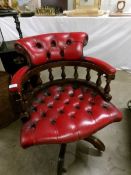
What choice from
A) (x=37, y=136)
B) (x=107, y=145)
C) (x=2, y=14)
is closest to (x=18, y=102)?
(x=37, y=136)

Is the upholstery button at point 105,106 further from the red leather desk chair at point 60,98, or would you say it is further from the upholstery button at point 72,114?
the upholstery button at point 72,114

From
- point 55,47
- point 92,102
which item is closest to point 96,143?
point 92,102

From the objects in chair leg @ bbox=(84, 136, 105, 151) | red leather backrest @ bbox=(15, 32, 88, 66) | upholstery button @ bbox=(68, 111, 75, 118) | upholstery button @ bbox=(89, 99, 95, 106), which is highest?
red leather backrest @ bbox=(15, 32, 88, 66)

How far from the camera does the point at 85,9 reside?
1873mm

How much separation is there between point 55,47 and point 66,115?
0.47 metres

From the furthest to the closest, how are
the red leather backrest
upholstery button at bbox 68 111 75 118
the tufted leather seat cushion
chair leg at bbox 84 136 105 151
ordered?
1. chair leg at bbox 84 136 105 151
2. the red leather backrest
3. upholstery button at bbox 68 111 75 118
4. the tufted leather seat cushion

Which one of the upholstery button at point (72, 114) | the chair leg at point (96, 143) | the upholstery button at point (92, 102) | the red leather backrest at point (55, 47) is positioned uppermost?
the red leather backrest at point (55, 47)

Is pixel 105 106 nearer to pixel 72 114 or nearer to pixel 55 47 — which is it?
pixel 72 114

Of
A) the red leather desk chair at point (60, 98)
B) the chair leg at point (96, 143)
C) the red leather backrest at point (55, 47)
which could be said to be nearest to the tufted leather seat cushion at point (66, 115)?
the red leather desk chair at point (60, 98)

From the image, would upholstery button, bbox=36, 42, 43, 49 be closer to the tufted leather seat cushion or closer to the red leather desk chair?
the red leather desk chair

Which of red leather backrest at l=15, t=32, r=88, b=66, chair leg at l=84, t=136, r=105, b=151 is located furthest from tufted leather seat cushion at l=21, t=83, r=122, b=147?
chair leg at l=84, t=136, r=105, b=151

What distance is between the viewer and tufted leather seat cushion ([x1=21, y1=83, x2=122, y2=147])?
84cm

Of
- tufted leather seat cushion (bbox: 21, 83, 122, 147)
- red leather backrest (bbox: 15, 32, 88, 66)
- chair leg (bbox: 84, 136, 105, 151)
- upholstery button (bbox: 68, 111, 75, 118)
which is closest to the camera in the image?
tufted leather seat cushion (bbox: 21, 83, 122, 147)

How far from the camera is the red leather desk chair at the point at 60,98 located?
85 centimetres
